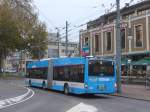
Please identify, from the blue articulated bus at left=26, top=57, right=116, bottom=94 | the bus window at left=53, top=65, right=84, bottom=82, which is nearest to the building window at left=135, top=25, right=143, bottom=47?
the bus window at left=53, top=65, right=84, bottom=82

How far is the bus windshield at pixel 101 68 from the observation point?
95.1 ft

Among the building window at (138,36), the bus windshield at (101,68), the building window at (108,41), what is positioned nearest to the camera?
the bus windshield at (101,68)

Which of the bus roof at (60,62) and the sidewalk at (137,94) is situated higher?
the bus roof at (60,62)

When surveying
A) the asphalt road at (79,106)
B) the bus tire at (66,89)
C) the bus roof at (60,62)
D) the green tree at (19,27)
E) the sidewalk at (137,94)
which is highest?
the green tree at (19,27)

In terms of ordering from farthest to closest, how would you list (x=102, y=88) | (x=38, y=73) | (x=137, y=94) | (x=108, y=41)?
(x=108, y=41) < (x=38, y=73) < (x=137, y=94) < (x=102, y=88)

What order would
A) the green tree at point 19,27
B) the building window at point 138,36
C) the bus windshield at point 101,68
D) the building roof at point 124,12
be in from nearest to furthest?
the bus windshield at point 101,68, the building window at point 138,36, the building roof at point 124,12, the green tree at point 19,27

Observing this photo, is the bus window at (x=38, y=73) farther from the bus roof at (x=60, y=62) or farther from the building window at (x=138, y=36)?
the building window at (x=138, y=36)

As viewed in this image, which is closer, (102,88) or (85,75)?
(85,75)

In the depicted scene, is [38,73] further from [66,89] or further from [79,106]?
[79,106]

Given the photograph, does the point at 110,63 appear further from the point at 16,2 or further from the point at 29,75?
the point at 16,2

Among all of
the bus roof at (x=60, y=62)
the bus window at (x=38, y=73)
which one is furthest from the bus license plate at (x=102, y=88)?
the bus window at (x=38, y=73)

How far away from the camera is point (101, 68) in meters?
29.3

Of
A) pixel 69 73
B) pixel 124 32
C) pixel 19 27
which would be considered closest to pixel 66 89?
pixel 69 73

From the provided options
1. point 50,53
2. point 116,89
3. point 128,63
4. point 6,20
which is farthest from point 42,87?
point 50,53
